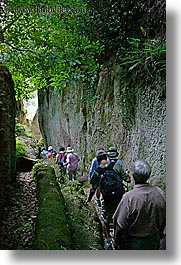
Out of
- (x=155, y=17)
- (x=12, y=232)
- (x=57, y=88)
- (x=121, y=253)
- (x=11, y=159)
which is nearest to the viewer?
(x=121, y=253)

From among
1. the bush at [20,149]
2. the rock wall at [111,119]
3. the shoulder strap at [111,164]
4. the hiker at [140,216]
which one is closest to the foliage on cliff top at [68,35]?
the rock wall at [111,119]

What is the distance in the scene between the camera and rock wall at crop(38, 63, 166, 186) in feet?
7.79

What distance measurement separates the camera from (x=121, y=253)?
2.07 m

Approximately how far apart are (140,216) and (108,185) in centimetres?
35

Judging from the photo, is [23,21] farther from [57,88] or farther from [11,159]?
[11,159]

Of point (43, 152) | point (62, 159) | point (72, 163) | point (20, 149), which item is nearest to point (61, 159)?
point (62, 159)

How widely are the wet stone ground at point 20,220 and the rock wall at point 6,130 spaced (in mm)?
104

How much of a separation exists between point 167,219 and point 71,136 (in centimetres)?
140

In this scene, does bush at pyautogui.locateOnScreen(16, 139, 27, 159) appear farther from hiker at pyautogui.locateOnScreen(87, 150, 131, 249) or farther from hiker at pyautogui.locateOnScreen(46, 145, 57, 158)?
hiker at pyautogui.locateOnScreen(87, 150, 131, 249)

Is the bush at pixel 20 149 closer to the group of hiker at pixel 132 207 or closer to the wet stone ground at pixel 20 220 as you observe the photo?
the wet stone ground at pixel 20 220

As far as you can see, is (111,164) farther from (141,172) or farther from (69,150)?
(69,150)

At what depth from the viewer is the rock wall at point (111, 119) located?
238cm

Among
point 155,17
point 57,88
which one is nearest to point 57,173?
point 57,88

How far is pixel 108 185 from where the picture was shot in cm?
224
